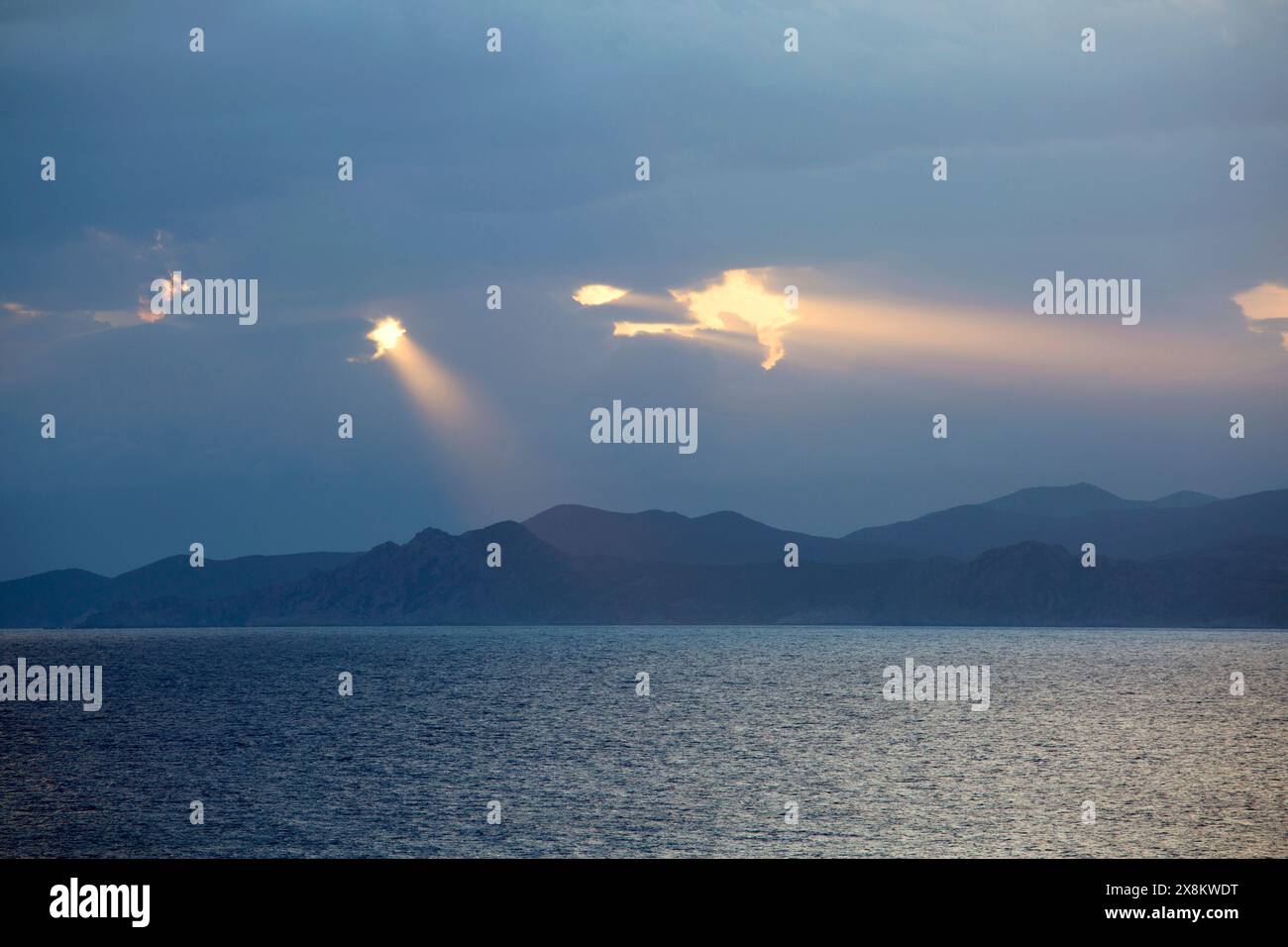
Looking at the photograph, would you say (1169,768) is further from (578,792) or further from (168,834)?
(168,834)

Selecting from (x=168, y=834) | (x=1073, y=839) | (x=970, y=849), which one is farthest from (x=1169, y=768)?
(x=168, y=834)
